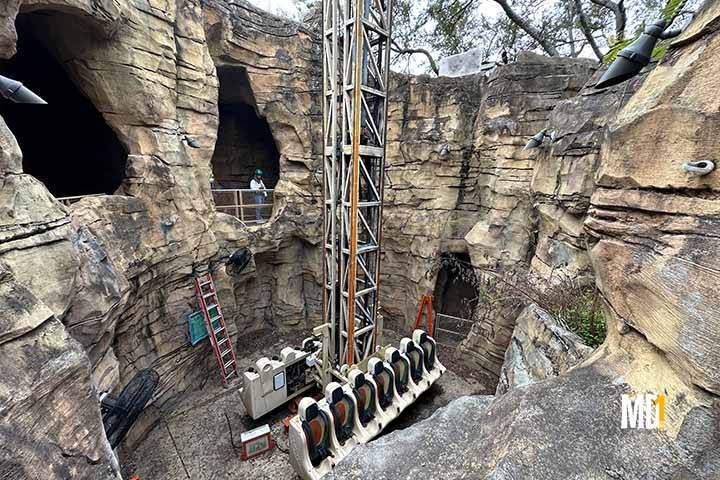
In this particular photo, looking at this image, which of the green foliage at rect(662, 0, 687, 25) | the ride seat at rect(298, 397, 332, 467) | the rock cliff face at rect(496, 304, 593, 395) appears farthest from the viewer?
the ride seat at rect(298, 397, 332, 467)

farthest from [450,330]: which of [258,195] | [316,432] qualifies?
[258,195]

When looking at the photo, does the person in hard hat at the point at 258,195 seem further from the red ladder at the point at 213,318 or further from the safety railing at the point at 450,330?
the safety railing at the point at 450,330

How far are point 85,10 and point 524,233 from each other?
9345 mm

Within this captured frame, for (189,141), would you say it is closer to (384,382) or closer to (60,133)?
(60,133)

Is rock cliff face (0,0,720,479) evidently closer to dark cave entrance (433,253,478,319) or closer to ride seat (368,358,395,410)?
dark cave entrance (433,253,478,319)

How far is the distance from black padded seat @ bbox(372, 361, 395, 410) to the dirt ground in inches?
21.4

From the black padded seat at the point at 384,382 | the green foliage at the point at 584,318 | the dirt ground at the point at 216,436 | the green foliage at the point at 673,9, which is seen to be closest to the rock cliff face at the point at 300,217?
the dirt ground at the point at 216,436

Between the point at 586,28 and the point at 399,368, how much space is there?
1254 cm

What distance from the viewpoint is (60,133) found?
22.4 feet

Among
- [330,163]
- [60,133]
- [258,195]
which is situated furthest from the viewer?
[258,195]

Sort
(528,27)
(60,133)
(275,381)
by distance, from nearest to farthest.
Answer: (275,381), (60,133), (528,27)

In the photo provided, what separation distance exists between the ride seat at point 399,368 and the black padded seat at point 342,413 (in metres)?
1.28

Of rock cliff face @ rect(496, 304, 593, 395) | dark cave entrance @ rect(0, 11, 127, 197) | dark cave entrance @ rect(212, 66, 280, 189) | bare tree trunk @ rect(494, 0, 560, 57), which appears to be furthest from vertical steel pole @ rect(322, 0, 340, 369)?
bare tree trunk @ rect(494, 0, 560, 57)

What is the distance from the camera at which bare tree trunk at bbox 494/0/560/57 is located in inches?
409
